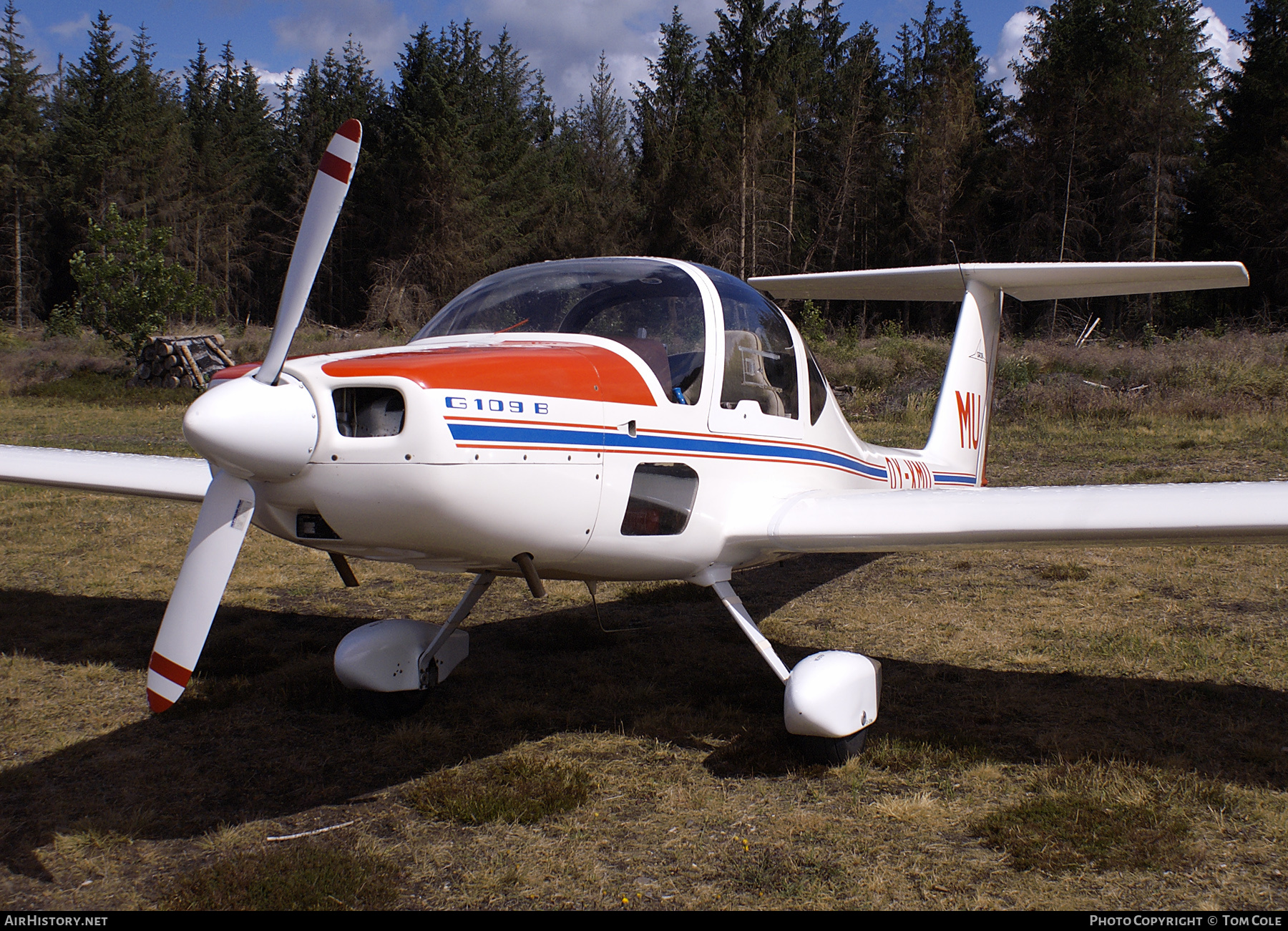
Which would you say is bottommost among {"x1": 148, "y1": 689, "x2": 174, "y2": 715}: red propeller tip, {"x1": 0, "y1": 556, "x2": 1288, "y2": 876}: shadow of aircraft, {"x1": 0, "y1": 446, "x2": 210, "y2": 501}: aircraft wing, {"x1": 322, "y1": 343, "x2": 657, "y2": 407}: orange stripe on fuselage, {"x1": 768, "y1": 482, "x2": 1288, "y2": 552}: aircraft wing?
{"x1": 0, "y1": 556, "x2": 1288, "y2": 876}: shadow of aircraft

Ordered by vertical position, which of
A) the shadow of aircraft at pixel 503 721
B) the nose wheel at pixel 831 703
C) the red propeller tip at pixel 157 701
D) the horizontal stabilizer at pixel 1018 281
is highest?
the horizontal stabilizer at pixel 1018 281

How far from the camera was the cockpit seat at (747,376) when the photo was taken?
4219mm

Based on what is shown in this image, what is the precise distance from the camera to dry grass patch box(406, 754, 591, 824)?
3.47m

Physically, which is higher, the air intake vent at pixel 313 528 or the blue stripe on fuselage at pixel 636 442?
the blue stripe on fuselage at pixel 636 442

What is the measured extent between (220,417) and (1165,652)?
17.2 feet

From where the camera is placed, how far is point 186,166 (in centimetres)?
4588

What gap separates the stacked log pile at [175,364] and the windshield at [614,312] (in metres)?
20.5

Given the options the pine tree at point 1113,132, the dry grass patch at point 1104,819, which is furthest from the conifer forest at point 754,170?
the dry grass patch at point 1104,819

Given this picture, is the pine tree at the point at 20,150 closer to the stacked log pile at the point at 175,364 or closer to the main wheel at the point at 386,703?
the stacked log pile at the point at 175,364

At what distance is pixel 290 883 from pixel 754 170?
32.2 metres

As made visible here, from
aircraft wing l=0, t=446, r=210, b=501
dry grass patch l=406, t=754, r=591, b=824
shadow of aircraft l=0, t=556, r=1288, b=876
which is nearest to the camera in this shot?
dry grass patch l=406, t=754, r=591, b=824

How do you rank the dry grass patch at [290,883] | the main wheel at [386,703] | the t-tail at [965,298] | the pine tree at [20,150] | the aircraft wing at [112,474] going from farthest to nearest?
the pine tree at [20,150] < the t-tail at [965,298] < the aircraft wing at [112,474] < the main wheel at [386,703] < the dry grass patch at [290,883]

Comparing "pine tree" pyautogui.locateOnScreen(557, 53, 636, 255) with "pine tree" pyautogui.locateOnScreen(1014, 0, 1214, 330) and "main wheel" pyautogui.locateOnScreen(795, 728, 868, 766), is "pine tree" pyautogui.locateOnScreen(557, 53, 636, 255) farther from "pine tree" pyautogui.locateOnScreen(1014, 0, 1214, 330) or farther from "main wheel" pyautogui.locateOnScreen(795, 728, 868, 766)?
"main wheel" pyautogui.locateOnScreen(795, 728, 868, 766)

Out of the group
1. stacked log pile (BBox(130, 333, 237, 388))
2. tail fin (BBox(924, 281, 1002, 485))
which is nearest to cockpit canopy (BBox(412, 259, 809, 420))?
tail fin (BBox(924, 281, 1002, 485))
